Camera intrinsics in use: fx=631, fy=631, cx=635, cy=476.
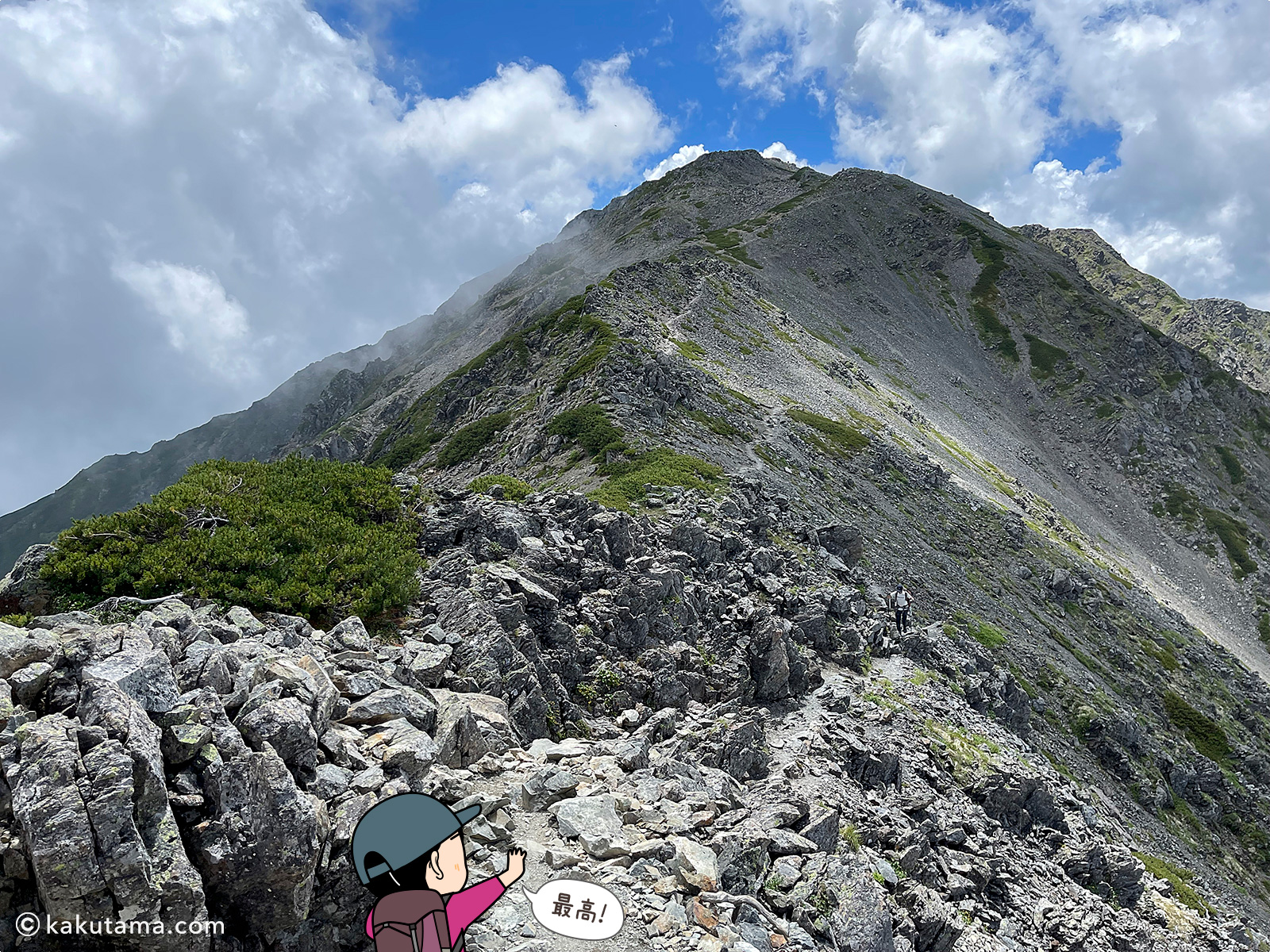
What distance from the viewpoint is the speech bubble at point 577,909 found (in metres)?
9.25

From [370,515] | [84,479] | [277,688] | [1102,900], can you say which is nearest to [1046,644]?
[1102,900]

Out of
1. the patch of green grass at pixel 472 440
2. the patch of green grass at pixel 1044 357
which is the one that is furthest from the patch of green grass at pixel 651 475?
the patch of green grass at pixel 1044 357

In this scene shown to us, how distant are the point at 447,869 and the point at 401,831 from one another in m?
0.72

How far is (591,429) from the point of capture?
157 feet

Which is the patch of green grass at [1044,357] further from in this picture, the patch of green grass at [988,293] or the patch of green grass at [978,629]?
the patch of green grass at [978,629]

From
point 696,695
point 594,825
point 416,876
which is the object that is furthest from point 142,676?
point 696,695

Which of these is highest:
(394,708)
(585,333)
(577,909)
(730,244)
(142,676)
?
(730,244)

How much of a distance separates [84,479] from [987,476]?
751ft

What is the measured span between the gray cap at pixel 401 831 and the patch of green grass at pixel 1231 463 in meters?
149

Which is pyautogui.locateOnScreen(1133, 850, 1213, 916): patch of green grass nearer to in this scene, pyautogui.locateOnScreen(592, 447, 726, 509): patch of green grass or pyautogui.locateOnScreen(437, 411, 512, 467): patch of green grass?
pyautogui.locateOnScreen(592, 447, 726, 509): patch of green grass

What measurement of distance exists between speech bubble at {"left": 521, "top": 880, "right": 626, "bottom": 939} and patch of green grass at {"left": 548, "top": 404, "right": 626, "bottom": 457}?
3543 cm

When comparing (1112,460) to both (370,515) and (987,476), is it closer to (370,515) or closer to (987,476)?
(987,476)

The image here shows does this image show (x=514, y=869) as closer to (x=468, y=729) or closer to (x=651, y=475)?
(x=468, y=729)

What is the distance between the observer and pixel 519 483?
109 ft
